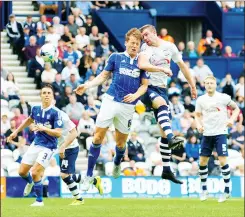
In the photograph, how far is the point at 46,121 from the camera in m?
21.4

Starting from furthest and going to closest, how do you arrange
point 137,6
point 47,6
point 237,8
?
point 237,8 < point 137,6 < point 47,6

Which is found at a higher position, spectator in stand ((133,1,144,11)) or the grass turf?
spectator in stand ((133,1,144,11))

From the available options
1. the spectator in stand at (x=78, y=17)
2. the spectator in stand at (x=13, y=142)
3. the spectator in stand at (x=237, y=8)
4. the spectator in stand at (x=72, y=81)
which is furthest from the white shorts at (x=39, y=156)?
the spectator in stand at (x=237, y=8)

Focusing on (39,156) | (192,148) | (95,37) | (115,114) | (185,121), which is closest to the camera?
(115,114)

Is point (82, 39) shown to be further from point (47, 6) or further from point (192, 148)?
point (192, 148)

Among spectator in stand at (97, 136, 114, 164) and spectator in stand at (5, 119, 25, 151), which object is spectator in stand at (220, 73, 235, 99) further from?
spectator in stand at (5, 119, 25, 151)

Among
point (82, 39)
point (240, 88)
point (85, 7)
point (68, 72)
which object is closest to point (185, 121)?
point (240, 88)

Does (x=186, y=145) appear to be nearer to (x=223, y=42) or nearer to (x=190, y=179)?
(x=190, y=179)

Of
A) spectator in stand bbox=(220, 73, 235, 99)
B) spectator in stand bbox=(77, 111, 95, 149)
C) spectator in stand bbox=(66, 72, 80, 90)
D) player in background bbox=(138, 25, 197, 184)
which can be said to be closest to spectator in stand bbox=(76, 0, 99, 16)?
spectator in stand bbox=(66, 72, 80, 90)

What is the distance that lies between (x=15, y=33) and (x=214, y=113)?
11390mm

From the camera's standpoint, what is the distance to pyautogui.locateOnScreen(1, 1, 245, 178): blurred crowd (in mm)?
29938

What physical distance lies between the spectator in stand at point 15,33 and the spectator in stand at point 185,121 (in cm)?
544

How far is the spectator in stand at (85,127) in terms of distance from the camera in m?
30.3

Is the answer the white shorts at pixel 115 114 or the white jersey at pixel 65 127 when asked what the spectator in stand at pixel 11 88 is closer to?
the white jersey at pixel 65 127
